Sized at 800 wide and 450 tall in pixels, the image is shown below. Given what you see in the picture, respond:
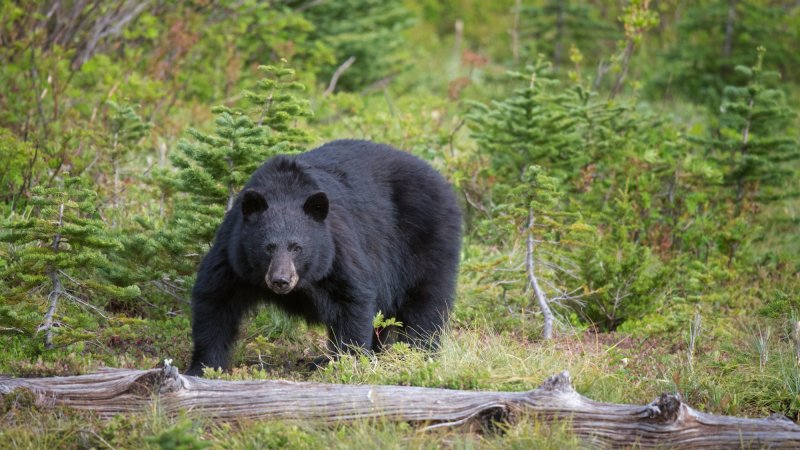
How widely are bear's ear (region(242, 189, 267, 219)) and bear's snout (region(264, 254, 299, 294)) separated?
0.33m

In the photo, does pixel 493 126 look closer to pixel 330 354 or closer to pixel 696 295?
pixel 696 295

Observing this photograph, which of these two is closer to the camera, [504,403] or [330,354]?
[504,403]

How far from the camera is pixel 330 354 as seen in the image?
20.6 ft

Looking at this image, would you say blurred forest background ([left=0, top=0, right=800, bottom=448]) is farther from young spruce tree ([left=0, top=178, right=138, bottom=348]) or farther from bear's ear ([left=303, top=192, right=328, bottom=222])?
bear's ear ([left=303, top=192, right=328, bottom=222])

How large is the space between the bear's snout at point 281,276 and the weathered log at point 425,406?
2.69 feet

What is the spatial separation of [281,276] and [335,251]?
0.55 meters

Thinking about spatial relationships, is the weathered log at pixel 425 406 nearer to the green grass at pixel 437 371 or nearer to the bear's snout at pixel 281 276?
the green grass at pixel 437 371

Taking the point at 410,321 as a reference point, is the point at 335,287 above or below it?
above

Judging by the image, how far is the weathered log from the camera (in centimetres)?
449

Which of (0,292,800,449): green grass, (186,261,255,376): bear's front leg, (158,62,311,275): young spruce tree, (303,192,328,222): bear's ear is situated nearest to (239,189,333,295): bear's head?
(303,192,328,222): bear's ear

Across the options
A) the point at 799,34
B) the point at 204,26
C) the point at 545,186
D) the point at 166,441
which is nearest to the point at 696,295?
the point at 545,186

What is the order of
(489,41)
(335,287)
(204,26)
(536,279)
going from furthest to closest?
(489,41) → (204,26) → (536,279) → (335,287)

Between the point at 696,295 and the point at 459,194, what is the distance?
2.90 meters

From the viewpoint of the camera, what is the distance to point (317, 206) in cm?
575
